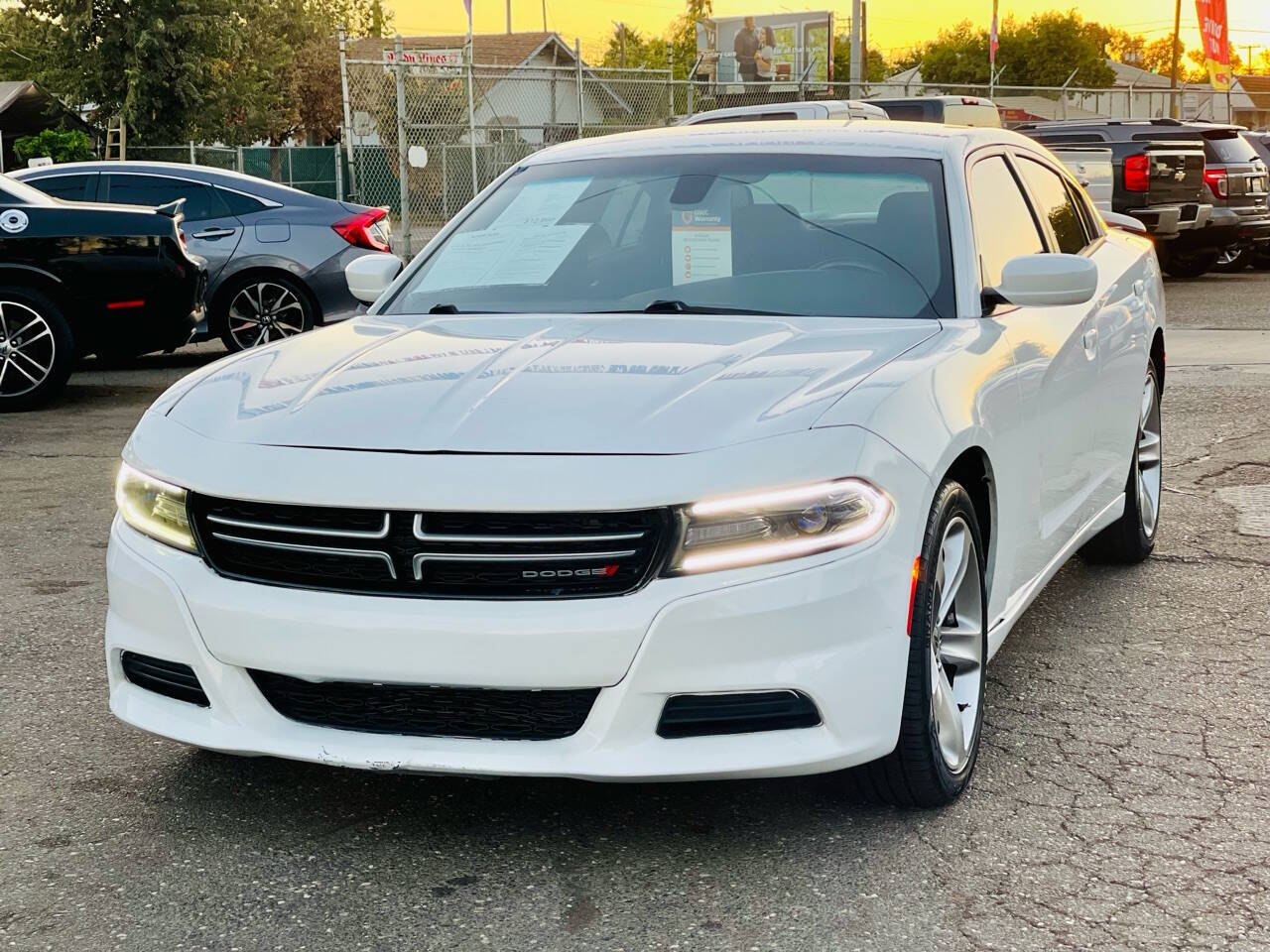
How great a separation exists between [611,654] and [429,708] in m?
0.42

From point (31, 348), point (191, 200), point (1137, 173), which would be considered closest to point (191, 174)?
point (191, 200)

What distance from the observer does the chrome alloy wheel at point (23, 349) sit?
Result: 1029 centimetres

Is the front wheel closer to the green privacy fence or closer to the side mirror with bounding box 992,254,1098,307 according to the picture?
the green privacy fence

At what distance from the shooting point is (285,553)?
131 inches

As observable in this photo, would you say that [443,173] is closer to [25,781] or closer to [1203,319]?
A: [1203,319]

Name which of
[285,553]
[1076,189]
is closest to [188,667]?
[285,553]

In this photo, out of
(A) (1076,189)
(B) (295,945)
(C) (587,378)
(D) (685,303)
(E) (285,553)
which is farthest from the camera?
(A) (1076,189)

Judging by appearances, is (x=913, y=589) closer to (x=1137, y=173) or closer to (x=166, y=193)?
(x=166, y=193)

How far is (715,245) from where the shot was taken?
15.2 feet

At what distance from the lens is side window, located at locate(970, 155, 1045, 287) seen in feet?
15.2

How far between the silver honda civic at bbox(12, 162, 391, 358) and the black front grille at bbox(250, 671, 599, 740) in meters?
9.35

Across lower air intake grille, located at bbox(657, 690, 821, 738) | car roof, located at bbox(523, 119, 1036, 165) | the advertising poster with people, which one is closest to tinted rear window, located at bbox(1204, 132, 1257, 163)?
car roof, located at bbox(523, 119, 1036, 165)

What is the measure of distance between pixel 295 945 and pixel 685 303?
2076 mm

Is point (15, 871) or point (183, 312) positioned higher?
point (183, 312)
